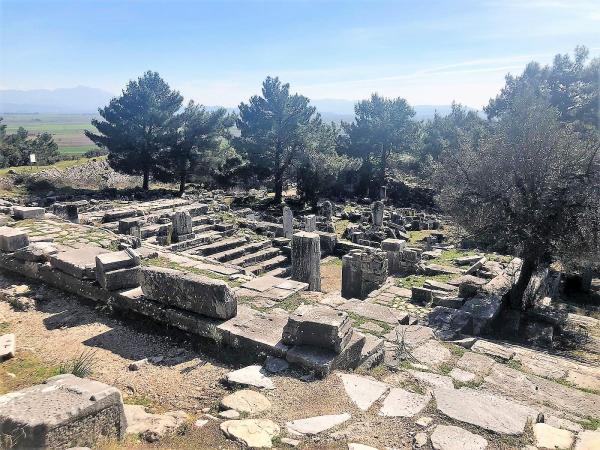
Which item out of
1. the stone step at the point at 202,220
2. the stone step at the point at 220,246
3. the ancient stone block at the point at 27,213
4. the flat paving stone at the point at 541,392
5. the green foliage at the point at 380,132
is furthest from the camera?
the green foliage at the point at 380,132

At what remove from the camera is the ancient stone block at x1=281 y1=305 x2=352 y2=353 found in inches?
215

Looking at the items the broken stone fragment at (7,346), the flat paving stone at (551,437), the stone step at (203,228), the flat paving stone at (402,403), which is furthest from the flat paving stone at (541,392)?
the stone step at (203,228)

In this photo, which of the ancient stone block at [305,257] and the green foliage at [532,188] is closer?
the green foliage at [532,188]

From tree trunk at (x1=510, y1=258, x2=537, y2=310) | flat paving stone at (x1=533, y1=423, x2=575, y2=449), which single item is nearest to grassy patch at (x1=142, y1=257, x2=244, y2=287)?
flat paving stone at (x1=533, y1=423, x2=575, y2=449)

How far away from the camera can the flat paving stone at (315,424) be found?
162 inches

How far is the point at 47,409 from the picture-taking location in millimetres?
3631

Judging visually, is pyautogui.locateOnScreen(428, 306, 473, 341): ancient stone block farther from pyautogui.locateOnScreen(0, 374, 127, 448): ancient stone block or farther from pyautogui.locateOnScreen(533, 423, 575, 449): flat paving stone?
pyautogui.locateOnScreen(0, 374, 127, 448): ancient stone block

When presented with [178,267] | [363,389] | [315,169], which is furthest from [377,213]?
[363,389]

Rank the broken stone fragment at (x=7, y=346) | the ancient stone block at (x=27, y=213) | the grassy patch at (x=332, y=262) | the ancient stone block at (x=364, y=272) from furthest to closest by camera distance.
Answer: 1. the grassy patch at (x=332, y=262)
2. the ancient stone block at (x=27, y=213)
3. the ancient stone block at (x=364, y=272)
4. the broken stone fragment at (x=7, y=346)

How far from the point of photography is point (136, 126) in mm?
28359

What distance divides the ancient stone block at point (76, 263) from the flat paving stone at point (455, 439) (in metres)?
6.23

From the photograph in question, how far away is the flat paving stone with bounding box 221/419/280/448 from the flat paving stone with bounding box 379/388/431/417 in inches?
45.4

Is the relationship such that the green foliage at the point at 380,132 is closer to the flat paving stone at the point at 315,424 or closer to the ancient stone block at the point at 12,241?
the ancient stone block at the point at 12,241

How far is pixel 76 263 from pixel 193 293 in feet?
9.91
